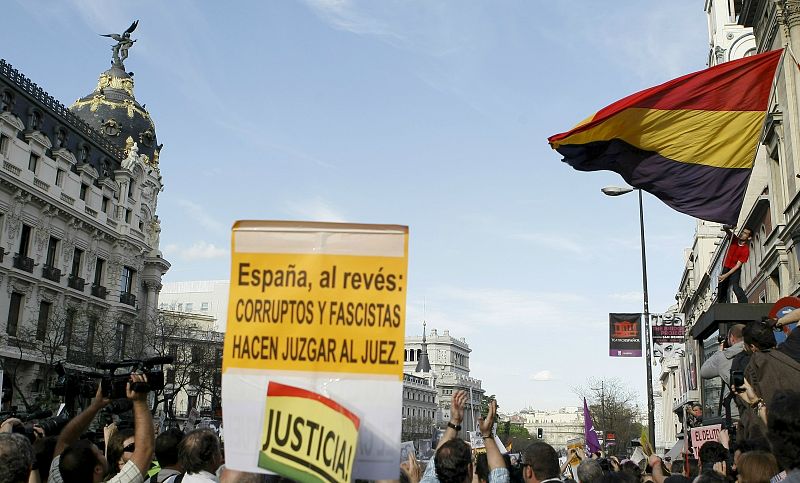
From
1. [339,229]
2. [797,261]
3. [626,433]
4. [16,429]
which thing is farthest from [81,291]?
[626,433]

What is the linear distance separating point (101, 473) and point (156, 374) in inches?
32.9

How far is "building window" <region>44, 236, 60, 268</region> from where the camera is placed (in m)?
44.2

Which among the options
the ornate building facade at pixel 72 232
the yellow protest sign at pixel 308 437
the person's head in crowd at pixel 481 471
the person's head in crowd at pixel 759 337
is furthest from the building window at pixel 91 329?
the yellow protest sign at pixel 308 437

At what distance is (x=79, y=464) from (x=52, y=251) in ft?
143

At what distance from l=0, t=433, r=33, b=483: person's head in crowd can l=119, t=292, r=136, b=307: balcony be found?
49914 millimetres

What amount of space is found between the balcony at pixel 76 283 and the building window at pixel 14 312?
4.19 metres

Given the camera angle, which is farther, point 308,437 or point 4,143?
point 4,143

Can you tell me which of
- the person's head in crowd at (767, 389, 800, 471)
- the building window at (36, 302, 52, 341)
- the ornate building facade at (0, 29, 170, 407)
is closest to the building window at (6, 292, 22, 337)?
the ornate building facade at (0, 29, 170, 407)

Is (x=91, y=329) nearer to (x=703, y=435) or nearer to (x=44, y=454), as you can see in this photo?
(x=703, y=435)

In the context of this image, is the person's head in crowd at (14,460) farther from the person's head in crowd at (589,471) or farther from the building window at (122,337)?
the building window at (122,337)

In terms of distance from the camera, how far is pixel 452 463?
5.02m

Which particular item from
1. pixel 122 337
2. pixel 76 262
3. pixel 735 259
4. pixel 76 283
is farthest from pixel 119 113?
pixel 735 259

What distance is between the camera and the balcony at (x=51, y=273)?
4334 cm

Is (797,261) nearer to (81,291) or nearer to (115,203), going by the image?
(81,291)
